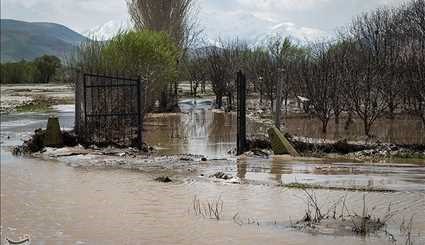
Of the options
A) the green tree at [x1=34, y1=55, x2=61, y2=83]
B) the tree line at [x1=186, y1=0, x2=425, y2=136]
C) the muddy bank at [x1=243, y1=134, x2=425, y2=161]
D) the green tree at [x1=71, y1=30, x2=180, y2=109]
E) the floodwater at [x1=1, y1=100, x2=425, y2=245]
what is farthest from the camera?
the green tree at [x1=34, y1=55, x2=61, y2=83]

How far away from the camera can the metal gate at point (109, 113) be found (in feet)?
56.9

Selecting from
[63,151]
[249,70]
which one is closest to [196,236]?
[63,151]

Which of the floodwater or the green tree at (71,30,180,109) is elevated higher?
the green tree at (71,30,180,109)

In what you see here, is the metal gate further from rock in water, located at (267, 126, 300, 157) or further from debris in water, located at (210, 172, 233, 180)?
debris in water, located at (210, 172, 233, 180)

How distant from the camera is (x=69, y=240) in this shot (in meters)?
7.70

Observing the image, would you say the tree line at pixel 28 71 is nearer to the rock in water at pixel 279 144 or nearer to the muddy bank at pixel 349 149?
the muddy bank at pixel 349 149

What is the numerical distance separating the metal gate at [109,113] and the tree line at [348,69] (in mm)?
4604

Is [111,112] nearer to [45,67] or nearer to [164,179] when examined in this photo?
[164,179]

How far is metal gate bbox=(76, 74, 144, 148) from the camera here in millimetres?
17344

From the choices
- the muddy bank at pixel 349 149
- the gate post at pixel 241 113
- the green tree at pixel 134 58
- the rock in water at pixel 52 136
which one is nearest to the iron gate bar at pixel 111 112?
the rock in water at pixel 52 136

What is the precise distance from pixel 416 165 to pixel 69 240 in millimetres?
8793

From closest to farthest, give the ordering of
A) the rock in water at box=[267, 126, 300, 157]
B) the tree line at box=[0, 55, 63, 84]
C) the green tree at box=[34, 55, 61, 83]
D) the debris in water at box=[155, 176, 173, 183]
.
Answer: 1. the debris in water at box=[155, 176, 173, 183]
2. the rock in water at box=[267, 126, 300, 157]
3. the tree line at box=[0, 55, 63, 84]
4. the green tree at box=[34, 55, 61, 83]

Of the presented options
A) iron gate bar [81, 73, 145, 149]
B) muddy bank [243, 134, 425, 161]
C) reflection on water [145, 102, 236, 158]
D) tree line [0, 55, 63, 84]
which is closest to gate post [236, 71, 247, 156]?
muddy bank [243, 134, 425, 161]

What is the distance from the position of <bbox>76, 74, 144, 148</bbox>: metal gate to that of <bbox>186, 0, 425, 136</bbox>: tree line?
4.60m
